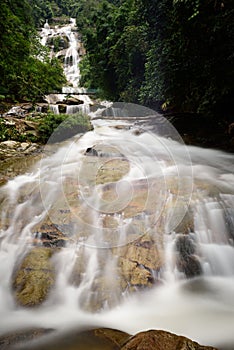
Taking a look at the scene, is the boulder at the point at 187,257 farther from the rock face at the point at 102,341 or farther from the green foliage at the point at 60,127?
the green foliage at the point at 60,127

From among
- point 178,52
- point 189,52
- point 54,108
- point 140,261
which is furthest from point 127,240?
point 54,108

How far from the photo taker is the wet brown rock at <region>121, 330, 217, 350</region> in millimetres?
1903

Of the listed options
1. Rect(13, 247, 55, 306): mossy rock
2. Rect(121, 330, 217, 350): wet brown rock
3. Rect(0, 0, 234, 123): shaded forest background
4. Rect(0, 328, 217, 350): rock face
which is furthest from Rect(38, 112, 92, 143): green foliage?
Rect(121, 330, 217, 350): wet brown rock

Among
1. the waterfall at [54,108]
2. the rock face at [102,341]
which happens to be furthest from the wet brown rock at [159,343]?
the waterfall at [54,108]

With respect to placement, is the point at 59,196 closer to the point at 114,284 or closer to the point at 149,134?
the point at 114,284

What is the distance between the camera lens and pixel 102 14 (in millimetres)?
17297

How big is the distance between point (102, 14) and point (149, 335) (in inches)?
783

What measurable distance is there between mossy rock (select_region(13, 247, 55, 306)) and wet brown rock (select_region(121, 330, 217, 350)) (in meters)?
1.40

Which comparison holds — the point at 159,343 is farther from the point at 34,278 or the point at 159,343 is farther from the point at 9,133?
the point at 9,133

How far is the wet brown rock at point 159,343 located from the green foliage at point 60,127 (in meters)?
8.18

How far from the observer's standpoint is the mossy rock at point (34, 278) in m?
2.92

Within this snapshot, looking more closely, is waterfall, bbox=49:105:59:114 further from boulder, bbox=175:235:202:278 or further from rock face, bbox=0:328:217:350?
rock face, bbox=0:328:217:350

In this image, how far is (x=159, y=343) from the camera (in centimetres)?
194

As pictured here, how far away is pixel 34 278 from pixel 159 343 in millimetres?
1836
